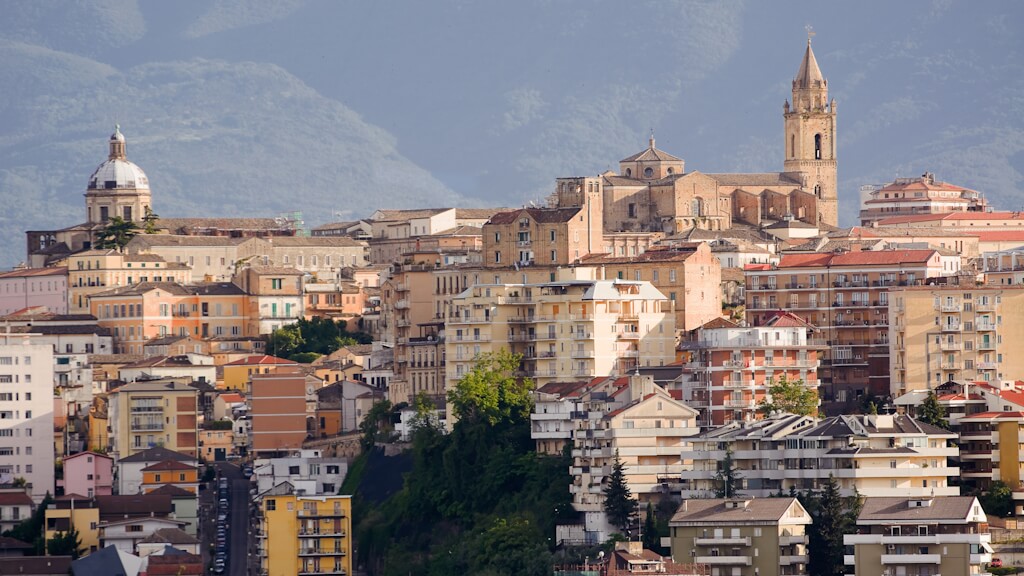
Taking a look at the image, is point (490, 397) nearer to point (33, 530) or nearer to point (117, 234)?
point (33, 530)

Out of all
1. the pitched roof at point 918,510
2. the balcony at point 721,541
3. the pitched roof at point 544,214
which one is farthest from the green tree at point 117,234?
the pitched roof at point 918,510

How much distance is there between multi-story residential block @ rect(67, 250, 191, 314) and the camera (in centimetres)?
15275

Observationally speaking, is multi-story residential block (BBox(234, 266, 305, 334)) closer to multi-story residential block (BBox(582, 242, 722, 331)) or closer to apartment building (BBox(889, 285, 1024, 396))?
multi-story residential block (BBox(582, 242, 722, 331))

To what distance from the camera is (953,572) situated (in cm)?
8581

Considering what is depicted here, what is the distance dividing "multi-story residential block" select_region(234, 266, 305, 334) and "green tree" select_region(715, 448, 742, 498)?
183 ft

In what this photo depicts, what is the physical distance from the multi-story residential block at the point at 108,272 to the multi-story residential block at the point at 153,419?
26170 mm

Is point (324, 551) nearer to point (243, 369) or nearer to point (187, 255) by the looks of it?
point (243, 369)

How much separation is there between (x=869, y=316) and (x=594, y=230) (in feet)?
50.9

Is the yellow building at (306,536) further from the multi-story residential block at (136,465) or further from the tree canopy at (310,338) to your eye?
the tree canopy at (310,338)

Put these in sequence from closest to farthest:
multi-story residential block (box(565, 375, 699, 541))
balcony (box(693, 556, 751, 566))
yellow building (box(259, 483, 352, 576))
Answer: balcony (box(693, 556, 751, 566))
multi-story residential block (box(565, 375, 699, 541))
yellow building (box(259, 483, 352, 576))

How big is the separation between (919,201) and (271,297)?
45.1 m

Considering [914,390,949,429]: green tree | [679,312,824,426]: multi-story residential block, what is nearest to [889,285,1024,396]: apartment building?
[679,312,824,426]: multi-story residential block

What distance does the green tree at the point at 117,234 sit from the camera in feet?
519

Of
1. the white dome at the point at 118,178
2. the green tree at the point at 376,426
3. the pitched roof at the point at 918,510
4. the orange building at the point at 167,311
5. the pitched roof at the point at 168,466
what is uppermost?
the white dome at the point at 118,178
